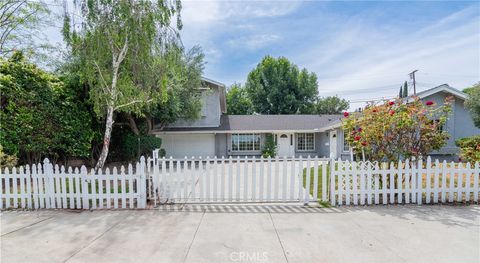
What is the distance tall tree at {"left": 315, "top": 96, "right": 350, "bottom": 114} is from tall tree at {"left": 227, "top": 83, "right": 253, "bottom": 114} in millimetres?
10217

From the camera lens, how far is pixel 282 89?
34312 millimetres

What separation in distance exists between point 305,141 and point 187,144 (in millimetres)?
9774

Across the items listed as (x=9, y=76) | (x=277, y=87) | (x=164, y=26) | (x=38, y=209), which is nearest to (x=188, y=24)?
(x=164, y=26)

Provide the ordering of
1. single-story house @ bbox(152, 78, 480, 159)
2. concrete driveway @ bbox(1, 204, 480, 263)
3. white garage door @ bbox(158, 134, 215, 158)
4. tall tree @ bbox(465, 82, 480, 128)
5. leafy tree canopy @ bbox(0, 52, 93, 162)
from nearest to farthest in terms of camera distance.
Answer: concrete driveway @ bbox(1, 204, 480, 263)
leafy tree canopy @ bbox(0, 52, 93, 162)
tall tree @ bbox(465, 82, 480, 128)
single-story house @ bbox(152, 78, 480, 159)
white garage door @ bbox(158, 134, 215, 158)

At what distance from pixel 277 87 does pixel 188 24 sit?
26292 mm

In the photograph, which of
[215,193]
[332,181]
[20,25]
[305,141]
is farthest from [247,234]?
[20,25]

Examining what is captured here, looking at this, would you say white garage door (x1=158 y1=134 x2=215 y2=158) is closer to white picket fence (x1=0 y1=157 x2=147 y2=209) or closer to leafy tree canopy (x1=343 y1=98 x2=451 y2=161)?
white picket fence (x1=0 y1=157 x2=147 y2=209)

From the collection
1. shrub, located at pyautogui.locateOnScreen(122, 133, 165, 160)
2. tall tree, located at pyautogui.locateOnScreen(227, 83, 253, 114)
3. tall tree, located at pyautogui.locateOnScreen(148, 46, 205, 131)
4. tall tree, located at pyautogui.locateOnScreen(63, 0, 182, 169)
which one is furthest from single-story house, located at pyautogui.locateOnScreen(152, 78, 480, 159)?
tall tree, located at pyautogui.locateOnScreen(227, 83, 253, 114)

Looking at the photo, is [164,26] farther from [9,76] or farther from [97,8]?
[9,76]

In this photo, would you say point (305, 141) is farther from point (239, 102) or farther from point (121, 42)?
point (239, 102)

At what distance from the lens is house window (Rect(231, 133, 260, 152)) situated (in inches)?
781

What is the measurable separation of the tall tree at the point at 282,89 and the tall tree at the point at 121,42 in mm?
26342

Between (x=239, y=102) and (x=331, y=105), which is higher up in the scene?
(x=239, y=102)
